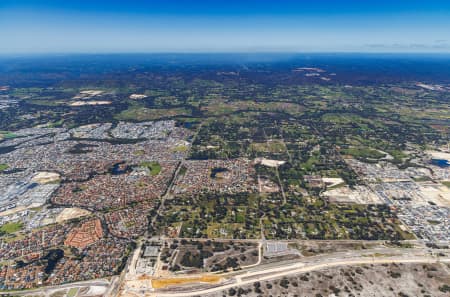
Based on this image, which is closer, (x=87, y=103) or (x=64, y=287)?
(x=64, y=287)

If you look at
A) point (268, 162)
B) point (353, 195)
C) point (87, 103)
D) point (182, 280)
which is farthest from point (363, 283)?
point (87, 103)

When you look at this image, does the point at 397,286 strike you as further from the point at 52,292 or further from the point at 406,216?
the point at 52,292

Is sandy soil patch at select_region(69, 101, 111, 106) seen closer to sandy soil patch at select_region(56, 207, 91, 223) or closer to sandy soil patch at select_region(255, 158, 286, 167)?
sandy soil patch at select_region(255, 158, 286, 167)

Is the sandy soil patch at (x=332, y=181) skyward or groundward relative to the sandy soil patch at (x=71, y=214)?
skyward

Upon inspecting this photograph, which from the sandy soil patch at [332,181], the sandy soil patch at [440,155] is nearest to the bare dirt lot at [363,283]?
the sandy soil patch at [332,181]

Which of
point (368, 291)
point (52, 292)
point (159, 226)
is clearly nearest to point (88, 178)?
point (159, 226)

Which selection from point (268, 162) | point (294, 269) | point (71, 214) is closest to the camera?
point (294, 269)

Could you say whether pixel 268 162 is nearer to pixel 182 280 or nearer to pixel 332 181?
pixel 332 181

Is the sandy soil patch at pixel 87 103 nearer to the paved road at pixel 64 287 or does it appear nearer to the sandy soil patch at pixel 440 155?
the paved road at pixel 64 287
